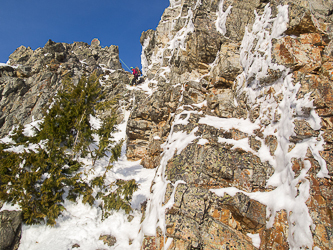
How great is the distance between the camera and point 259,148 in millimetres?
8164

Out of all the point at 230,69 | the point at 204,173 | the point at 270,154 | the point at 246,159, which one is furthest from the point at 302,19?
the point at 204,173

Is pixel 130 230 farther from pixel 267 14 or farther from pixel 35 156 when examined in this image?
pixel 267 14

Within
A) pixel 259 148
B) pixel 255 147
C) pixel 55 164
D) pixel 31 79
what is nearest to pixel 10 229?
pixel 55 164

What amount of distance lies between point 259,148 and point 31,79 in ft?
121

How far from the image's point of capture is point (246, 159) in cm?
791

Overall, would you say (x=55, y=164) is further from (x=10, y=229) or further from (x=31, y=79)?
(x=31, y=79)

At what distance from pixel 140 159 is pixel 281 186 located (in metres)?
11.9

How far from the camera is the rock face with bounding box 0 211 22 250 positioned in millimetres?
5984

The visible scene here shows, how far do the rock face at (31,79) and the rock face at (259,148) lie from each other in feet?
52.8

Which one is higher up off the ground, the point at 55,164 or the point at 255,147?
the point at 255,147

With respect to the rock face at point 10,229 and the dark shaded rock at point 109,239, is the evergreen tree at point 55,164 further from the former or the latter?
the dark shaded rock at point 109,239

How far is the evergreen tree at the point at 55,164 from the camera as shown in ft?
21.7

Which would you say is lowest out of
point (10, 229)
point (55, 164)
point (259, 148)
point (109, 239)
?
point (109, 239)

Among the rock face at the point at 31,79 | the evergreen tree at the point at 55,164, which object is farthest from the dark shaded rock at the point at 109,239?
the rock face at the point at 31,79
